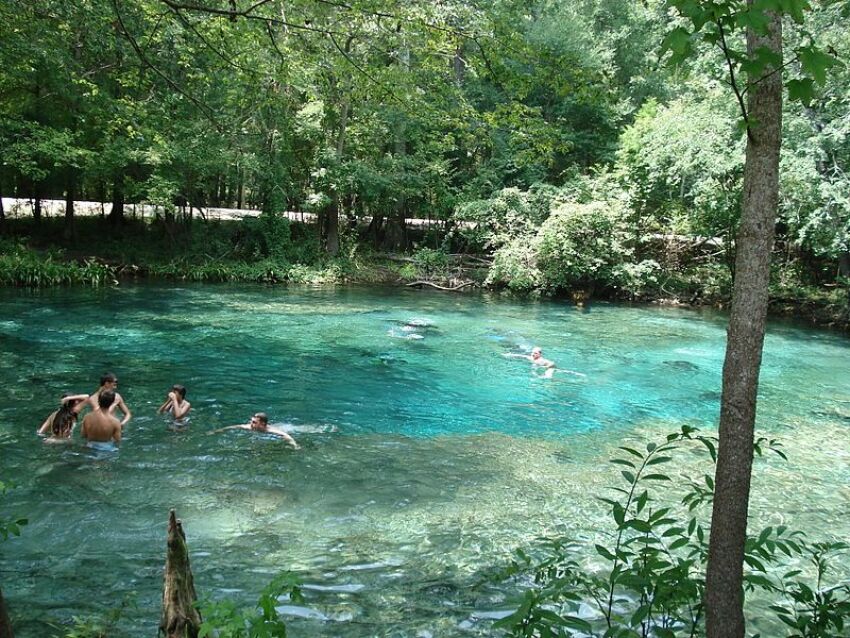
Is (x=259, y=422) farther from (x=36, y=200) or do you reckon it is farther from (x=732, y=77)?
(x=36, y=200)

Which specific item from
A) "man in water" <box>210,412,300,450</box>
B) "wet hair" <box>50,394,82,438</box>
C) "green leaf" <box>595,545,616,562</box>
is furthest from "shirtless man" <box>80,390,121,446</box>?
"green leaf" <box>595,545,616,562</box>

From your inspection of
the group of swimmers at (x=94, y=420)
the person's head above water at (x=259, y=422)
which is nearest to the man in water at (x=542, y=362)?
the person's head above water at (x=259, y=422)

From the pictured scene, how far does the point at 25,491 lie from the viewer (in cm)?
783

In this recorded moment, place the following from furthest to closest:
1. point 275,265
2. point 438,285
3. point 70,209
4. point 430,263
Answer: point 430,263 < point 438,285 < point 275,265 < point 70,209

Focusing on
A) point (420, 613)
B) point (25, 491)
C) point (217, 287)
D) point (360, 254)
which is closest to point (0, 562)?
point (25, 491)

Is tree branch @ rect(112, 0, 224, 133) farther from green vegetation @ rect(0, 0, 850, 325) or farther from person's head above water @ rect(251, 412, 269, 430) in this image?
green vegetation @ rect(0, 0, 850, 325)

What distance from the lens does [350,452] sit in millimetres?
9930

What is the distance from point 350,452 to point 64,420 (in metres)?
4.06

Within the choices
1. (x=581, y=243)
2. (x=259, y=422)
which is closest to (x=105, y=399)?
(x=259, y=422)

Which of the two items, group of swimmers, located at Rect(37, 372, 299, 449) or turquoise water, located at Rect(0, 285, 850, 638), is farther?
group of swimmers, located at Rect(37, 372, 299, 449)

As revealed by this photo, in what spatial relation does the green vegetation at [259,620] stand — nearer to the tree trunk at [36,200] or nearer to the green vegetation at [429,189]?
the green vegetation at [429,189]

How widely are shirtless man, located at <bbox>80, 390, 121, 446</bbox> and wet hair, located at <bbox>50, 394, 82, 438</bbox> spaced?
25 centimetres

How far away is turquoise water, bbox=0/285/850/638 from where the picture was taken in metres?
6.05

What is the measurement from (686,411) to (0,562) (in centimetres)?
1158
